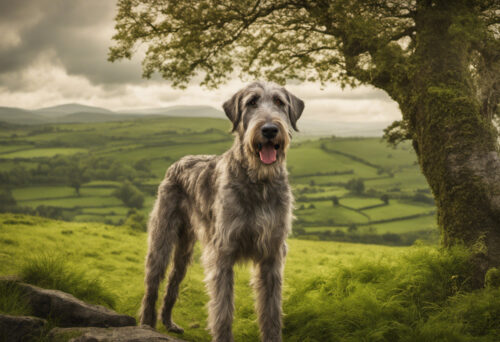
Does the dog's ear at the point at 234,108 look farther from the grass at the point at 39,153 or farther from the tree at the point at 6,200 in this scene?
the grass at the point at 39,153

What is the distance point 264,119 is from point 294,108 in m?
0.99

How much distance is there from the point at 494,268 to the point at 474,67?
5.43 meters

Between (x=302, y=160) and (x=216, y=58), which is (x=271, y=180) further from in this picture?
(x=302, y=160)

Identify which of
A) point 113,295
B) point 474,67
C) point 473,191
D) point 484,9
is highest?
point 484,9

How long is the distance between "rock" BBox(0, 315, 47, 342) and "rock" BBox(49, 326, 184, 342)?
18 centimetres

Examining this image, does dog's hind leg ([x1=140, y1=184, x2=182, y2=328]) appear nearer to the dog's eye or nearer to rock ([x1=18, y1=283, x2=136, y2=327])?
rock ([x1=18, y1=283, x2=136, y2=327])

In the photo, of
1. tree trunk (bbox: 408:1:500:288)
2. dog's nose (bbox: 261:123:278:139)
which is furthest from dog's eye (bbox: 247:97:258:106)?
tree trunk (bbox: 408:1:500:288)

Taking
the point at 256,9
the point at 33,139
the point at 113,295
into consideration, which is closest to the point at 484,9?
the point at 256,9

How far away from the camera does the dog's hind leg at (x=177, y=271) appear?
664cm

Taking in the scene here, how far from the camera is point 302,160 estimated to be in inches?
3260

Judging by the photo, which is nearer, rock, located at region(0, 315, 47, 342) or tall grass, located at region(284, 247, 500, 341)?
rock, located at region(0, 315, 47, 342)

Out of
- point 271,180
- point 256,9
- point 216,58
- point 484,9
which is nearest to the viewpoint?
point 271,180

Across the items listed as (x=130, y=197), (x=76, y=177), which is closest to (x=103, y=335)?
(x=130, y=197)

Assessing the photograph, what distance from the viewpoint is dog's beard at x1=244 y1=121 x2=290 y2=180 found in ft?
15.3
